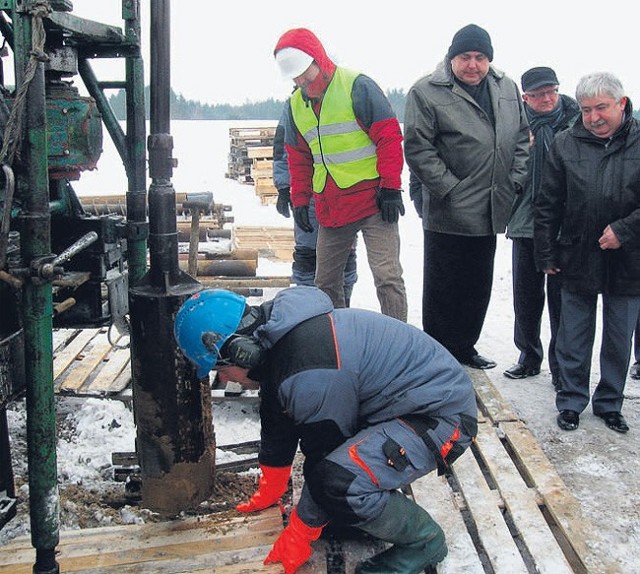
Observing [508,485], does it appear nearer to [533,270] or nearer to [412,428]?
[412,428]

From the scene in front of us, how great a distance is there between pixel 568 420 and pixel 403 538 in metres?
1.67

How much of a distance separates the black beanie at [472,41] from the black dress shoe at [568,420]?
1.97 m

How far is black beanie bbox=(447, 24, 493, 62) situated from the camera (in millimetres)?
3766

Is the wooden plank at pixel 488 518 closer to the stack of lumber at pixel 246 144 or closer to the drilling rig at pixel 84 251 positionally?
the drilling rig at pixel 84 251

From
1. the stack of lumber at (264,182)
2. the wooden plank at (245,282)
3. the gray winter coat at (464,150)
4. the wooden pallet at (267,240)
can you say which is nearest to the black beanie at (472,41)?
the gray winter coat at (464,150)

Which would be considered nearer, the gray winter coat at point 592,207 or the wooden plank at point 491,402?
the gray winter coat at point 592,207

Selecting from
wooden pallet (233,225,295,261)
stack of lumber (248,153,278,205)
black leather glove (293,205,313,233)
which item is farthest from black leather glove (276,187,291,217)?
stack of lumber (248,153,278,205)

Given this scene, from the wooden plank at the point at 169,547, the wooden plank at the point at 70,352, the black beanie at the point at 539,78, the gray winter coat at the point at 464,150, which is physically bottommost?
the wooden plank at the point at 169,547

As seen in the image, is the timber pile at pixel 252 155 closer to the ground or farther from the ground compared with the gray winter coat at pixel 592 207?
farther from the ground

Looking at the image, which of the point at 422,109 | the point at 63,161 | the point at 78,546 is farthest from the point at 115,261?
the point at 422,109

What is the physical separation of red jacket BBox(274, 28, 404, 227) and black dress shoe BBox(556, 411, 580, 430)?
1537 mm

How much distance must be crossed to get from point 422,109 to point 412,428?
2004 millimetres

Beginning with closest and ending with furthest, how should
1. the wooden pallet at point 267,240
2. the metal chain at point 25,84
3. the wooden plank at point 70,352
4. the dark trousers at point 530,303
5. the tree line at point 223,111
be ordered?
the metal chain at point 25,84, the dark trousers at point 530,303, the wooden plank at point 70,352, the wooden pallet at point 267,240, the tree line at point 223,111

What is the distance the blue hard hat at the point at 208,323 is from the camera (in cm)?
245
